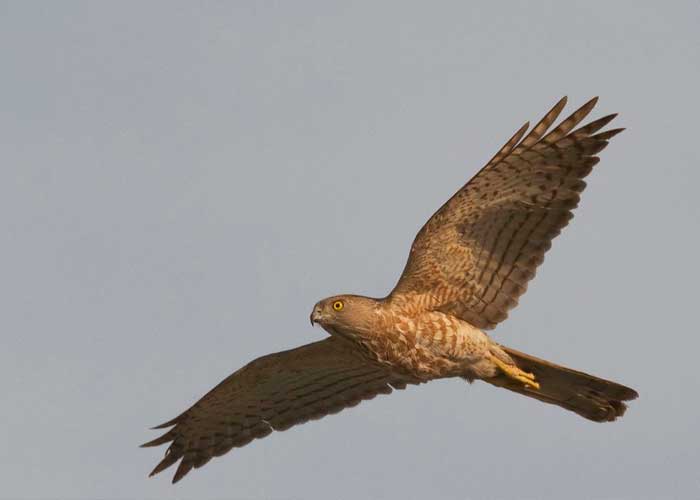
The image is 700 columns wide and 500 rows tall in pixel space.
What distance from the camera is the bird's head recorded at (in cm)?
1388

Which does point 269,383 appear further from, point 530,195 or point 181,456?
point 530,195

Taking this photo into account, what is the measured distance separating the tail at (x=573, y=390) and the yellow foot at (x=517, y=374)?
0.06 m

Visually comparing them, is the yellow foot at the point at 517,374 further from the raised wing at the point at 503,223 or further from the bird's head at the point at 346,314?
the bird's head at the point at 346,314

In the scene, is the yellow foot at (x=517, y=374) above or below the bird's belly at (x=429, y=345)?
below

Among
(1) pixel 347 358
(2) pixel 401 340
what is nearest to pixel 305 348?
(1) pixel 347 358

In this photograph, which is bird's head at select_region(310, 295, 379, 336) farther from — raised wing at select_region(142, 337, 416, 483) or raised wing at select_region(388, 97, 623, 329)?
raised wing at select_region(142, 337, 416, 483)

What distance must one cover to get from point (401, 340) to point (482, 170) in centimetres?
172

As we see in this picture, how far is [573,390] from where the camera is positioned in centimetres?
1452

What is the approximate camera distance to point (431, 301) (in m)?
14.3

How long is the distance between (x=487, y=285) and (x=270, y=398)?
2.80 m

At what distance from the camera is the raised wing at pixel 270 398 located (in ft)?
50.3

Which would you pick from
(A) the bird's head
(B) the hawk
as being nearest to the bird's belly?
(B) the hawk

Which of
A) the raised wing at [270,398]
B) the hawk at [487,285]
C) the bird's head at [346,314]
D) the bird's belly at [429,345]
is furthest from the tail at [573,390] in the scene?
the bird's head at [346,314]

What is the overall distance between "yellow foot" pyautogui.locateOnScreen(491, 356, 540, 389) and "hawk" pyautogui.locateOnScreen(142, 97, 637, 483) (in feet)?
0.04
